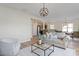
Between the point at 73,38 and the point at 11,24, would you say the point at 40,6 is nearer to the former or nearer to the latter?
the point at 11,24

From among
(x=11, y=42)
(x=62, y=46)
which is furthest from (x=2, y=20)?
(x=62, y=46)

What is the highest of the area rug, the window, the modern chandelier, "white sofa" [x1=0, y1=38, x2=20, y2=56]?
the modern chandelier

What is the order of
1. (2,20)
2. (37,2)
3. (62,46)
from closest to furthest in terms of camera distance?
(37,2) → (2,20) → (62,46)

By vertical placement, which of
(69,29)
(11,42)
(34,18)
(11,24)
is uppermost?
(34,18)

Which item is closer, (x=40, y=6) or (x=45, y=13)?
(x=40, y=6)

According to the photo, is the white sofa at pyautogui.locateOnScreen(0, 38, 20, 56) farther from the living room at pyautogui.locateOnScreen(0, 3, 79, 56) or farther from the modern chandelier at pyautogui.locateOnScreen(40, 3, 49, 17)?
the modern chandelier at pyautogui.locateOnScreen(40, 3, 49, 17)

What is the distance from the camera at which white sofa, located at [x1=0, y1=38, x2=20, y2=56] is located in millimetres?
2191

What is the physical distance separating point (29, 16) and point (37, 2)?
56cm

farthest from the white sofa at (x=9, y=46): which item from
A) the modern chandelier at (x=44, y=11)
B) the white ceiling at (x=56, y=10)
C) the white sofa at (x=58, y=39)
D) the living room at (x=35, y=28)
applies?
the modern chandelier at (x=44, y=11)

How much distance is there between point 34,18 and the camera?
238 centimetres

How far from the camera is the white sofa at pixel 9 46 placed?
2.19 m

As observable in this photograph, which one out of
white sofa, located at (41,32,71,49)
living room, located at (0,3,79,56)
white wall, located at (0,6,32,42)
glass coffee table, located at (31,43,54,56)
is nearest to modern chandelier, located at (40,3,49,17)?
living room, located at (0,3,79,56)

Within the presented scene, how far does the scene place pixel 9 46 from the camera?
2.27 meters

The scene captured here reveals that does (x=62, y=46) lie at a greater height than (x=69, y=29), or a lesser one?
lesser
